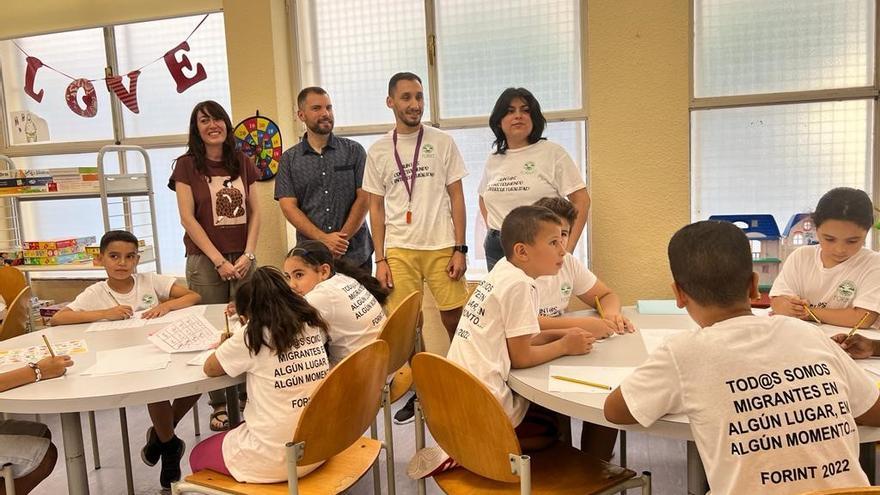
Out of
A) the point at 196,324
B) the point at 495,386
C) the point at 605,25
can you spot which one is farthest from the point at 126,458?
the point at 605,25

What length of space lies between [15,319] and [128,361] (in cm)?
126

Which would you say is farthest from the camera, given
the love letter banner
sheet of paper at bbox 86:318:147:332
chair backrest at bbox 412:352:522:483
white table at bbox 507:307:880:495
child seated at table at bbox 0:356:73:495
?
the love letter banner

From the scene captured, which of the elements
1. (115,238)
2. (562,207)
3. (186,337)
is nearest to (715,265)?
(562,207)

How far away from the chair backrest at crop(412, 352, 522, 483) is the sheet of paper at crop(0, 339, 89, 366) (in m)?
1.27

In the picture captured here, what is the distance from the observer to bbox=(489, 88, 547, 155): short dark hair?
294 centimetres

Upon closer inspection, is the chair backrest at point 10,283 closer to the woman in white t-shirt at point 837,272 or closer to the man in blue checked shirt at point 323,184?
the man in blue checked shirt at point 323,184

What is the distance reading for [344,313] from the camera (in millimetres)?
2107

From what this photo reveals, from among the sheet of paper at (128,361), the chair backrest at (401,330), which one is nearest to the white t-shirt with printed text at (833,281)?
the chair backrest at (401,330)

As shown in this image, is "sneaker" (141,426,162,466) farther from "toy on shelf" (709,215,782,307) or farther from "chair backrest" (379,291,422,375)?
"toy on shelf" (709,215,782,307)

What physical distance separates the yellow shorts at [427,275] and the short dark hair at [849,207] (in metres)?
1.60

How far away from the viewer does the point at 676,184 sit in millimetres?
3311

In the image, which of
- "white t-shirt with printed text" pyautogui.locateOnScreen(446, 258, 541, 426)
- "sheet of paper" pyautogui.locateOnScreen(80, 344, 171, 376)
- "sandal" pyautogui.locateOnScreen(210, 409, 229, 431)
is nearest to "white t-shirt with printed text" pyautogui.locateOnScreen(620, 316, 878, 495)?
"white t-shirt with printed text" pyautogui.locateOnScreen(446, 258, 541, 426)

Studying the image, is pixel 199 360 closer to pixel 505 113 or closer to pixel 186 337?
pixel 186 337

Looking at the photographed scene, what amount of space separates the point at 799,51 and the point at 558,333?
7.73ft
